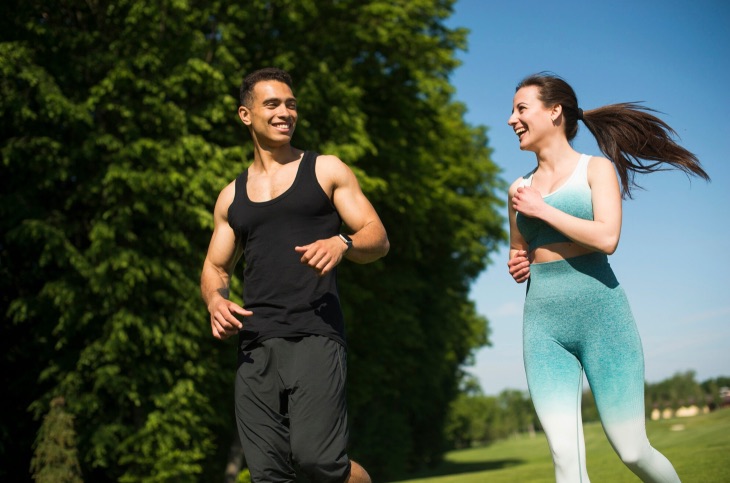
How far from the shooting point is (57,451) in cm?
1558

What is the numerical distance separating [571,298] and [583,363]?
35 centimetres

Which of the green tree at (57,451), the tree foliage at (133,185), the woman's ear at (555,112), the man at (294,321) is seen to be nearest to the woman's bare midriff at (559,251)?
the woman's ear at (555,112)

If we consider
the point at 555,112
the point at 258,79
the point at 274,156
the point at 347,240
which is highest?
the point at 258,79

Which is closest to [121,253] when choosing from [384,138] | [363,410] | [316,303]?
[384,138]

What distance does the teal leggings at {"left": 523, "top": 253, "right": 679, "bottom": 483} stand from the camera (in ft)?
14.6

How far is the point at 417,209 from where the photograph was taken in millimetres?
22062

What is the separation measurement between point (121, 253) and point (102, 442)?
358cm

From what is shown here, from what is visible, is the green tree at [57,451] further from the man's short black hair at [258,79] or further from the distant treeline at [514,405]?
the man's short black hair at [258,79]

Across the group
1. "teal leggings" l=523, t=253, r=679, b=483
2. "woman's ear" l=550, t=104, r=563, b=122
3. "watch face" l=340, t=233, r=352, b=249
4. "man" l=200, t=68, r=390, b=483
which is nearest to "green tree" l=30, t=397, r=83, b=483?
"man" l=200, t=68, r=390, b=483

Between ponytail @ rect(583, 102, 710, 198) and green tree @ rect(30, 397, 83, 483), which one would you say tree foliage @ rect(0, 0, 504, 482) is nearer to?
green tree @ rect(30, 397, 83, 483)

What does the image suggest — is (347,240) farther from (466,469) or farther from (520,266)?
(466,469)

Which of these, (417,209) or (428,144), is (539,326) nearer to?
(417,209)

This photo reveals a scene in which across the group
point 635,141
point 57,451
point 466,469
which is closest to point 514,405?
point 466,469

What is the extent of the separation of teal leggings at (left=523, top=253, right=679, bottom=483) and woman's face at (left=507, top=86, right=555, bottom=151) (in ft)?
2.37
